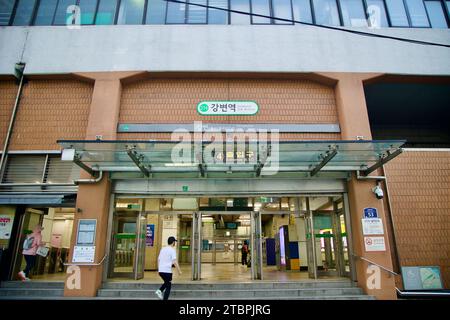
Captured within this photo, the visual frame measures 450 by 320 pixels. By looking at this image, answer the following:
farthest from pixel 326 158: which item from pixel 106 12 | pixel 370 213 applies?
pixel 106 12

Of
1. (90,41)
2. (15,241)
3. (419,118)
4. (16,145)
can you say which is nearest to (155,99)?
(90,41)

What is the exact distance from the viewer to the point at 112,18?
11047 mm

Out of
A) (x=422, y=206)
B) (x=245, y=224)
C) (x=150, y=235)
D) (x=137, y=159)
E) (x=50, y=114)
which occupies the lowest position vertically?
(x=150, y=235)

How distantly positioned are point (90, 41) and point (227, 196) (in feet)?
23.7

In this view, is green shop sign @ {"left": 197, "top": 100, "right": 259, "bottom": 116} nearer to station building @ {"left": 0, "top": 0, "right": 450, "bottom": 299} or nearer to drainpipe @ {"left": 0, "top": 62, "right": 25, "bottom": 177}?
station building @ {"left": 0, "top": 0, "right": 450, "bottom": 299}

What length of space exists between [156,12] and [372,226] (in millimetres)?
10367

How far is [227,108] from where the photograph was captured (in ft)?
32.6

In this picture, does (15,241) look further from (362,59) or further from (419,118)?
(419,118)

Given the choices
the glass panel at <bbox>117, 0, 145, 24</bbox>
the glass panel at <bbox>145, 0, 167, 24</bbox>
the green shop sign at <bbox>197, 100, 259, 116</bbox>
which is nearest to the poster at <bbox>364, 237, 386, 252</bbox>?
the green shop sign at <bbox>197, 100, 259, 116</bbox>

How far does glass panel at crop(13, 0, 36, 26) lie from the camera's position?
11.1 m

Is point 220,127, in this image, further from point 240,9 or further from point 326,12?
point 326,12

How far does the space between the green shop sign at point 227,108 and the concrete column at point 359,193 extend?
9.20 ft

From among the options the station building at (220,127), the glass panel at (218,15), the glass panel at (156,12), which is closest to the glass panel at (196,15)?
the station building at (220,127)

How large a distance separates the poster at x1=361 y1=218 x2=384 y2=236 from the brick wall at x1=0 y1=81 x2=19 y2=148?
38.3ft
